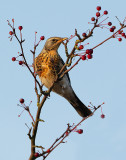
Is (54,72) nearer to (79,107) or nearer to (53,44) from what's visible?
(53,44)

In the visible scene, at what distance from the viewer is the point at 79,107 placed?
6234 mm

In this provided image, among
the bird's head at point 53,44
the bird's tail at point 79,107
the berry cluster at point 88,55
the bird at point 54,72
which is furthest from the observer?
the bird's tail at point 79,107

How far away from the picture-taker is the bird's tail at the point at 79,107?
6.18m

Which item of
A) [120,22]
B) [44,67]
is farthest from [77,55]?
[44,67]

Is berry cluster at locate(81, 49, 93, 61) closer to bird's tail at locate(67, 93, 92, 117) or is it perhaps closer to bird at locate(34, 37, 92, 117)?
bird at locate(34, 37, 92, 117)

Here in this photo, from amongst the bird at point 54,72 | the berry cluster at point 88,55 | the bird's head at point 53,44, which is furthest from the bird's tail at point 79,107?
the berry cluster at point 88,55

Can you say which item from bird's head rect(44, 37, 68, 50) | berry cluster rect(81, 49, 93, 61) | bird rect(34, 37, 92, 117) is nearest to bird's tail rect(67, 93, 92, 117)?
bird rect(34, 37, 92, 117)

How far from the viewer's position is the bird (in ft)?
16.7

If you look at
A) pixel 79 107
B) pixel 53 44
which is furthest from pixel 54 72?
pixel 79 107

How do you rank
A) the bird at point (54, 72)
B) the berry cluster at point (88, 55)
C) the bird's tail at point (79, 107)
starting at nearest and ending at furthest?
the berry cluster at point (88, 55), the bird at point (54, 72), the bird's tail at point (79, 107)

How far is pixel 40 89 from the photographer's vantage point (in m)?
3.24

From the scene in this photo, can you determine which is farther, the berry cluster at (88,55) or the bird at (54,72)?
the bird at (54,72)

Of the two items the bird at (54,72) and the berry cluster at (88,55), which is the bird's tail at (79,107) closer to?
the bird at (54,72)

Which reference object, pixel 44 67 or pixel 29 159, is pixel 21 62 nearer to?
pixel 29 159
